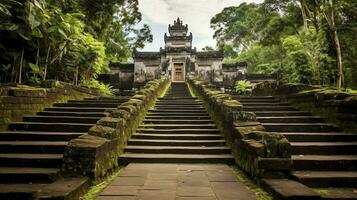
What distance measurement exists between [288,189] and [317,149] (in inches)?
89.6

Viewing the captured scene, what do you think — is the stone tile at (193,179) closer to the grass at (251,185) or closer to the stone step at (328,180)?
the grass at (251,185)

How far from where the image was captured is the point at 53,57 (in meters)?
9.39

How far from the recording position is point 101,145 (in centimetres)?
486

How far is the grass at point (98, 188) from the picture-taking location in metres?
4.11

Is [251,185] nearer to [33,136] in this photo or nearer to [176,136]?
[176,136]

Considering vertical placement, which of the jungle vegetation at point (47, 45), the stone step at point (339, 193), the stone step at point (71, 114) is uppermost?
the jungle vegetation at point (47, 45)

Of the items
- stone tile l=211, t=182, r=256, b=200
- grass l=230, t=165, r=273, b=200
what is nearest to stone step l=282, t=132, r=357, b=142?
grass l=230, t=165, r=273, b=200

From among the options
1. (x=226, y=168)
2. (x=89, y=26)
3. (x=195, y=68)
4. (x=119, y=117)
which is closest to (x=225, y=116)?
(x=226, y=168)

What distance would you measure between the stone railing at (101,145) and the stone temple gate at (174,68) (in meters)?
20.6

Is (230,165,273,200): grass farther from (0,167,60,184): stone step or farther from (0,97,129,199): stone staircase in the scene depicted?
(0,167,60,184): stone step

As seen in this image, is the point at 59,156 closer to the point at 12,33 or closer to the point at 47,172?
the point at 47,172

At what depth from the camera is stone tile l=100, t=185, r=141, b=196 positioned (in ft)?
13.6

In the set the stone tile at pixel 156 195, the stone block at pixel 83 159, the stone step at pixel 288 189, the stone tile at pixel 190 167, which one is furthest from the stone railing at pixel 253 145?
the stone block at pixel 83 159

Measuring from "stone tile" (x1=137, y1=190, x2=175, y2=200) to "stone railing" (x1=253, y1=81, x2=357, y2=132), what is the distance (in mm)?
4705
